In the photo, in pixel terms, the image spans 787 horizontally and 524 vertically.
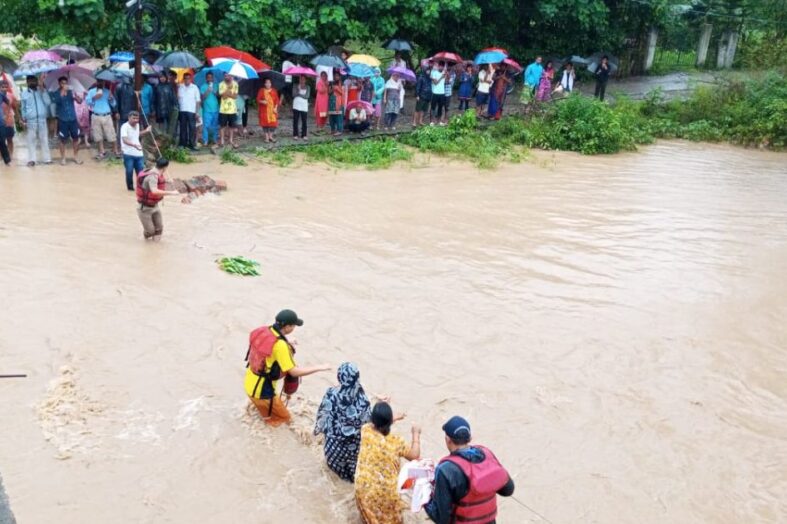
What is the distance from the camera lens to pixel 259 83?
16781 mm

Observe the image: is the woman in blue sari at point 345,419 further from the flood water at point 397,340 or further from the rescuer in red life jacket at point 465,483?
the rescuer in red life jacket at point 465,483

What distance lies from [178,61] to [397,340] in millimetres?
8318

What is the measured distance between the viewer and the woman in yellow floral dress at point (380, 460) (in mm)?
5180

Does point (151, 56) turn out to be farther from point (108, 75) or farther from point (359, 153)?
point (359, 153)

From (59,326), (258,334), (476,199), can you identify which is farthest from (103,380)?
(476,199)

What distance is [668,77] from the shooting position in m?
25.5

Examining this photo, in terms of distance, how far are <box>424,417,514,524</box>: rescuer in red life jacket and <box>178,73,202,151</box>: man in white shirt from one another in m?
11.2

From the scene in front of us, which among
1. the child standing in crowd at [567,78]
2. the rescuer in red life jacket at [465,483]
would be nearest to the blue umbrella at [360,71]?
the child standing in crowd at [567,78]

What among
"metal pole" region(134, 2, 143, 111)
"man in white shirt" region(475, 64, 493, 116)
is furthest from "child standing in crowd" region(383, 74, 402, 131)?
"metal pole" region(134, 2, 143, 111)

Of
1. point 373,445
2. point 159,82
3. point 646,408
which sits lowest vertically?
point 646,408

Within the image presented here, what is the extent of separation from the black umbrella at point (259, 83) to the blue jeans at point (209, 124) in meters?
1.01

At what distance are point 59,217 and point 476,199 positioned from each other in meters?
6.83

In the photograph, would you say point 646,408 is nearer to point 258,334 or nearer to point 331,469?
point 331,469

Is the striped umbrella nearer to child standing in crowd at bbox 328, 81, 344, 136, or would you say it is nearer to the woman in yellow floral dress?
child standing in crowd at bbox 328, 81, 344, 136
